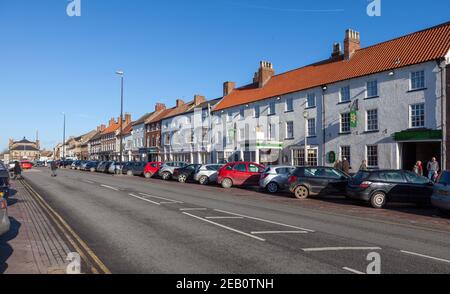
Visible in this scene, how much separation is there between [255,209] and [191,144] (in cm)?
3754

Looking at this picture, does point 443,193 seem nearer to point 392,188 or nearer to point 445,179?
point 445,179

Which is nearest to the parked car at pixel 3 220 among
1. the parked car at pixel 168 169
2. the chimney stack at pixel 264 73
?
the parked car at pixel 168 169

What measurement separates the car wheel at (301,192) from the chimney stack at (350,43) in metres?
17.9

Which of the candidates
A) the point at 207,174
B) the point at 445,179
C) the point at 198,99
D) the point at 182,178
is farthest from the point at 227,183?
the point at 198,99

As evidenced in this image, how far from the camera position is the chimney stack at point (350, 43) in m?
32.2

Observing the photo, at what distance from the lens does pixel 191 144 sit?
50906 mm

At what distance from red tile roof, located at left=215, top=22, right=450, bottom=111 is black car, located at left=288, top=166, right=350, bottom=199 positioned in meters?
10.8

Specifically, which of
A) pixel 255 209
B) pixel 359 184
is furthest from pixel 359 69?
pixel 255 209

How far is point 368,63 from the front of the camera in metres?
28.5

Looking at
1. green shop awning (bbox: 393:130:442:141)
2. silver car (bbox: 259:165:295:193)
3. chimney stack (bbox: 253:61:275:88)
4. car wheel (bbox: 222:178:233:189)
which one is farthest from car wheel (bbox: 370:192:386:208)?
chimney stack (bbox: 253:61:275:88)

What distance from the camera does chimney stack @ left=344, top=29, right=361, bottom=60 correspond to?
32250 mm

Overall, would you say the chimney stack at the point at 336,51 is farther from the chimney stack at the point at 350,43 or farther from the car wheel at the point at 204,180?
the car wheel at the point at 204,180
